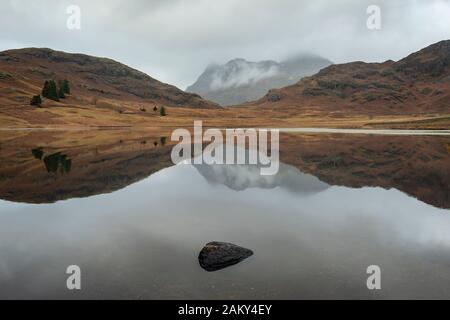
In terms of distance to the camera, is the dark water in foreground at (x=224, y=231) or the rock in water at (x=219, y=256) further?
the rock in water at (x=219, y=256)

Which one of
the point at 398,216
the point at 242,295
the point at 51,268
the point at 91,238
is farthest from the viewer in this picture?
the point at 398,216

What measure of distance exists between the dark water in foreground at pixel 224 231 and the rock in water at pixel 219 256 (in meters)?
0.37

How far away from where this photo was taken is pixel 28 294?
11969 mm

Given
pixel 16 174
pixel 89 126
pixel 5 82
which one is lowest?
pixel 16 174

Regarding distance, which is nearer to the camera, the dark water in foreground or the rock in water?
the dark water in foreground

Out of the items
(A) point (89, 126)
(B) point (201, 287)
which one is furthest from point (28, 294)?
(A) point (89, 126)

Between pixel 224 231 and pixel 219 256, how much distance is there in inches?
169

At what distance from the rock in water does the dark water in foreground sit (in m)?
0.37

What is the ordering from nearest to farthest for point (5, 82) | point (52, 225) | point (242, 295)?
point (242, 295) → point (52, 225) → point (5, 82)

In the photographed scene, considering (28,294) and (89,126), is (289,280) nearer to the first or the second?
(28,294)

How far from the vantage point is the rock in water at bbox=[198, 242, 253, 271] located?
46.5 feet

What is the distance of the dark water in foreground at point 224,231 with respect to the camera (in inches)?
500

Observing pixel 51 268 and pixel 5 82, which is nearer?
pixel 51 268

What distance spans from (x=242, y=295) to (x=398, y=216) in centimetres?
1355
